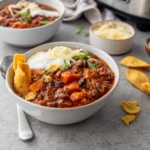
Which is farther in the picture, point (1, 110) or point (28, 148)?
point (1, 110)

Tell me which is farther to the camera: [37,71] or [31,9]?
[31,9]

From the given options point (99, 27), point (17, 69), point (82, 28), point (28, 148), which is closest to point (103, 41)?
point (99, 27)

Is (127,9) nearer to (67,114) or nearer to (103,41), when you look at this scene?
(103,41)

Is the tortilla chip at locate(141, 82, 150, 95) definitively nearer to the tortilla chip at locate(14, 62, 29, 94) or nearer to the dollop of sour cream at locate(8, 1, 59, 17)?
the tortilla chip at locate(14, 62, 29, 94)

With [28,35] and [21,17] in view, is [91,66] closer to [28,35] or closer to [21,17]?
[28,35]

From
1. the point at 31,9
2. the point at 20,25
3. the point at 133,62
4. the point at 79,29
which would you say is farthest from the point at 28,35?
the point at 133,62

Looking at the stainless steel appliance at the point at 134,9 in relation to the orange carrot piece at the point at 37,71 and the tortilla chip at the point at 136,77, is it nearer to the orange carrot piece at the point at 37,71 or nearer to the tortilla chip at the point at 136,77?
the tortilla chip at the point at 136,77
